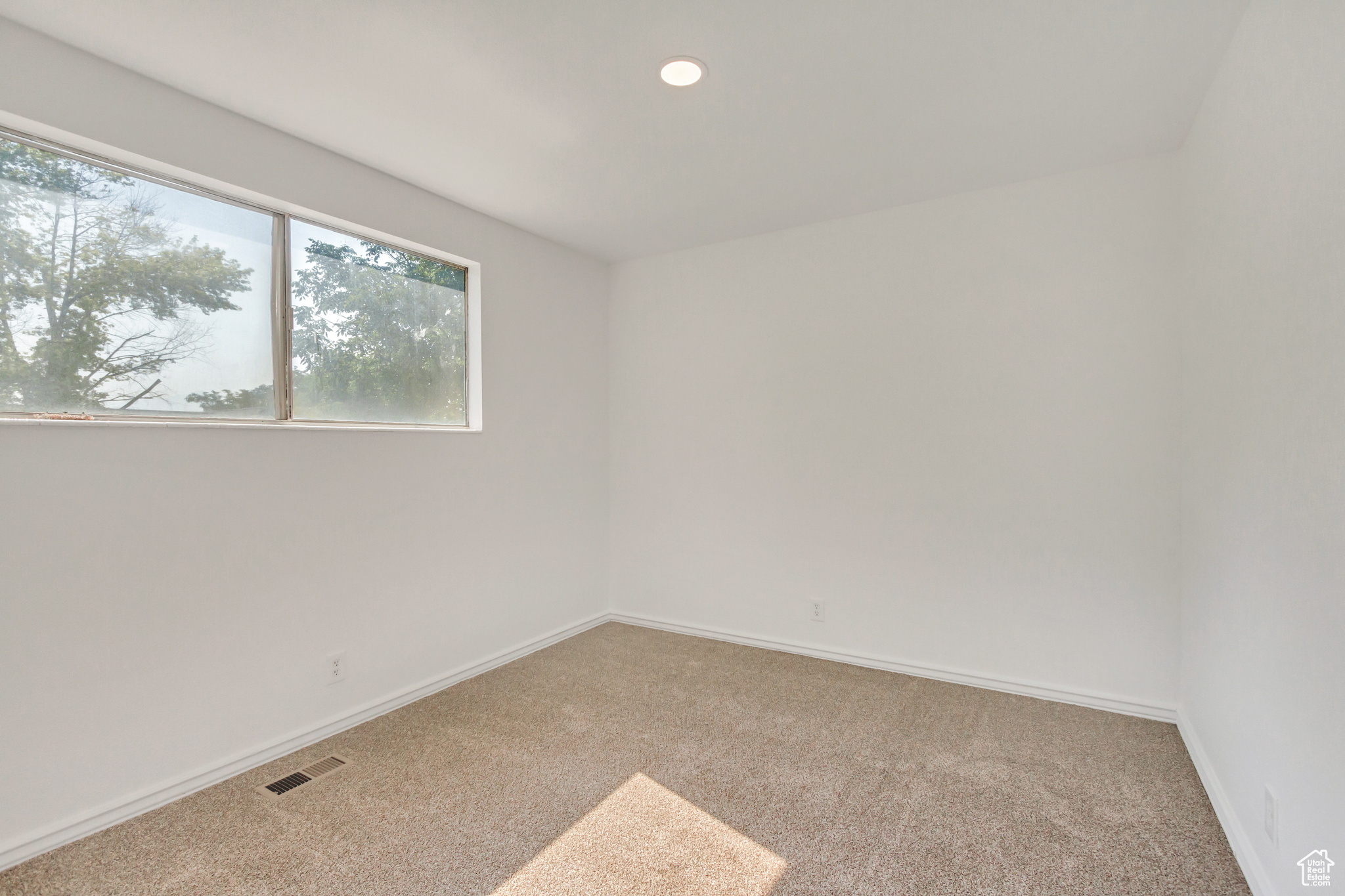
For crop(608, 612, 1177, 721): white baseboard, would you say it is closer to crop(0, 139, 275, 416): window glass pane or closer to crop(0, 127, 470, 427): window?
crop(0, 127, 470, 427): window

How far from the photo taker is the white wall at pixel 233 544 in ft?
6.46

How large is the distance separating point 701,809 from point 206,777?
1830 millimetres

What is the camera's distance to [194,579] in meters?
2.31

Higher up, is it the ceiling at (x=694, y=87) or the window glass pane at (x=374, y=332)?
the ceiling at (x=694, y=87)

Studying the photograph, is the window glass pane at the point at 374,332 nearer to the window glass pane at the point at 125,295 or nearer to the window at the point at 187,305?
the window at the point at 187,305

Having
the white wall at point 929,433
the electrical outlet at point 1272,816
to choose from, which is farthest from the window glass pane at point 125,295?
the electrical outlet at point 1272,816

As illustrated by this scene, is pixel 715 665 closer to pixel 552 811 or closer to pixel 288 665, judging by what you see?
pixel 552 811

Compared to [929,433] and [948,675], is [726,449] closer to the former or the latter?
[929,433]

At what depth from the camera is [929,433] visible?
11.0ft

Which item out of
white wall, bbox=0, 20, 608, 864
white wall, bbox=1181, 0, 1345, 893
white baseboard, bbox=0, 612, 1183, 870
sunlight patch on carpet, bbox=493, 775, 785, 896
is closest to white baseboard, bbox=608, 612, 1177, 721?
white baseboard, bbox=0, 612, 1183, 870

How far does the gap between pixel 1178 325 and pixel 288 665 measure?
4094 millimetres

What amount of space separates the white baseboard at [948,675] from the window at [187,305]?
2.21 m

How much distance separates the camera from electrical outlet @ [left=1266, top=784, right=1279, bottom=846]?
1.60 m

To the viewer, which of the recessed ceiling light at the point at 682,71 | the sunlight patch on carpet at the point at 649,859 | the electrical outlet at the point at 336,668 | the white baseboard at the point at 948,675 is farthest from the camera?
the white baseboard at the point at 948,675
